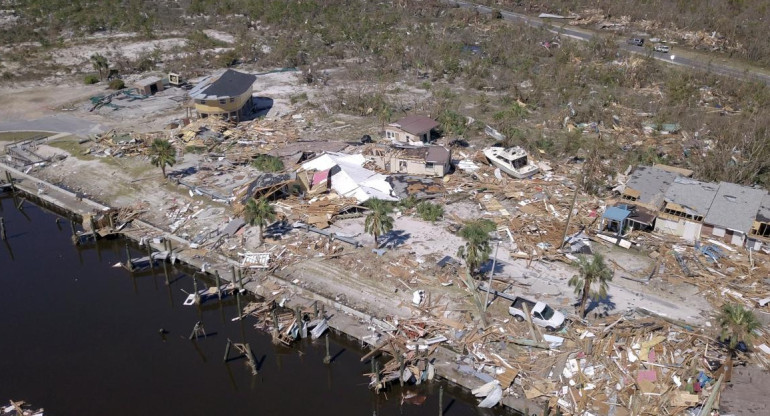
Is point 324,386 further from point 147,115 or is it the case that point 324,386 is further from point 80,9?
point 80,9

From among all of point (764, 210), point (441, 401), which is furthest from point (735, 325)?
point (764, 210)

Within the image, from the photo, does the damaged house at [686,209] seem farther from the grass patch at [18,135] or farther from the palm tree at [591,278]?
the grass patch at [18,135]

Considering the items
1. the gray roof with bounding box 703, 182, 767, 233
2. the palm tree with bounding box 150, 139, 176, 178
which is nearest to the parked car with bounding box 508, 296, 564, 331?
the gray roof with bounding box 703, 182, 767, 233

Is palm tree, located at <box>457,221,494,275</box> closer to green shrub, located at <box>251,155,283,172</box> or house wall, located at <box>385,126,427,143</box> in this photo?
house wall, located at <box>385,126,427,143</box>

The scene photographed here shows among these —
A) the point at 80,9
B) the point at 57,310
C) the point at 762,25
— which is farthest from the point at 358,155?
the point at 80,9

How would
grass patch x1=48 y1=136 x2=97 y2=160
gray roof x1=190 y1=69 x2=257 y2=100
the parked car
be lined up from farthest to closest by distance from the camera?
gray roof x1=190 y1=69 x2=257 y2=100 < grass patch x1=48 y1=136 x2=97 y2=160 < the parked car

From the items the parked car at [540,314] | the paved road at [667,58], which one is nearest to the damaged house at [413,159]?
the parked car at [540,314]
